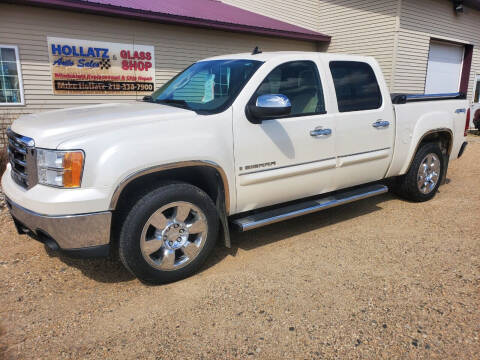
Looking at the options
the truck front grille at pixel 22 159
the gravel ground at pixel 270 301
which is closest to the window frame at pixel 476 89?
the gravel ground at pixel 270 301

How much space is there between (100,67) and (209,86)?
24.9ft

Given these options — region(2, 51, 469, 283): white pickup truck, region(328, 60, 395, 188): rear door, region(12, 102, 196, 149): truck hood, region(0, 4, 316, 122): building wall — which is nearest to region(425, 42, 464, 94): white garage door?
region(0, 4, 316, 122): building wall

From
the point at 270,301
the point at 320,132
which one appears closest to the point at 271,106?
the point at 320,132

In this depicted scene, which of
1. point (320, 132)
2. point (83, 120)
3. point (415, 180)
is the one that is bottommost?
point (415, 180)

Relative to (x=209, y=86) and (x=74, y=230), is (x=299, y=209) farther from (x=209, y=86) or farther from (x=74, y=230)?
(x=74, y=230)

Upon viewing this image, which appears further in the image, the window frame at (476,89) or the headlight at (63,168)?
the window frame at (476,89)

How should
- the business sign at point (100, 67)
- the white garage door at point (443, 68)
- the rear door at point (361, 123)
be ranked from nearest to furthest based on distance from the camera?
the rear door at point (361, 123) → the business sign at point (100, 67) → the white garage door at point (443, 68)

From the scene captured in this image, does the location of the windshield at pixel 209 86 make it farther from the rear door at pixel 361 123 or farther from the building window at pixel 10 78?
the building window at pixel 10 78

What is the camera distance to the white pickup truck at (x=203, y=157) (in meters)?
2.87

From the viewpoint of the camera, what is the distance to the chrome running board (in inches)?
145

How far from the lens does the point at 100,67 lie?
10.4 m

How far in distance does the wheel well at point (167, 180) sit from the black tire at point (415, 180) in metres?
3.05

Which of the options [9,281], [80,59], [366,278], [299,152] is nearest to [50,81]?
[80,59]

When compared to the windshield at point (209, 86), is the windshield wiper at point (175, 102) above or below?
below
